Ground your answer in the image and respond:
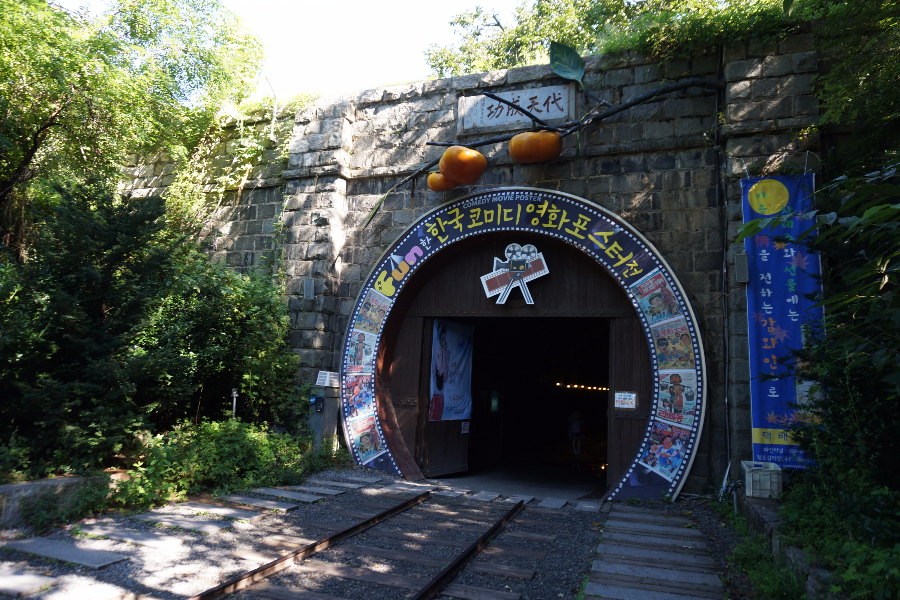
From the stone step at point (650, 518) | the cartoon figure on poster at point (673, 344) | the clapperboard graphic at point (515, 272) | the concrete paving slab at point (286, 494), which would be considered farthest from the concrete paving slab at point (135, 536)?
the cartoon figure on poster at point (673, 344)

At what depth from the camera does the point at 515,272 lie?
312 inches

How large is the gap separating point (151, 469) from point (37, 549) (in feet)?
4.90

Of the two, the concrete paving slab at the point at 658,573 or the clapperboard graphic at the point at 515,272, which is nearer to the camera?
the concrete paving slab at the point at 658,573

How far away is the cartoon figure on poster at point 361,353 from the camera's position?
27.3 ft

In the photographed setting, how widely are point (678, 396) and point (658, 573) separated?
2.63 meters

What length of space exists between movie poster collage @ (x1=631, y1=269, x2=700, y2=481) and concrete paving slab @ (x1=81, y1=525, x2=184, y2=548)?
4870 millimetres

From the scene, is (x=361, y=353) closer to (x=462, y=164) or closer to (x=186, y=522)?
(x=462, y=164)

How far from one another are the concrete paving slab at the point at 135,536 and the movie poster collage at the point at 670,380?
487cm

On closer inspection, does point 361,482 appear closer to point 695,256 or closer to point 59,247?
point 59,247

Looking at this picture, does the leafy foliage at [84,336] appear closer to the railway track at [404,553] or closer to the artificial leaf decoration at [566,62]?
the railway track at [404,553]

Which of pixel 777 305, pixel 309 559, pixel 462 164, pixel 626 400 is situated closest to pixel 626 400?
pixel 626 400

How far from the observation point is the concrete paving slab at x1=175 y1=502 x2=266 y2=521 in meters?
5.47

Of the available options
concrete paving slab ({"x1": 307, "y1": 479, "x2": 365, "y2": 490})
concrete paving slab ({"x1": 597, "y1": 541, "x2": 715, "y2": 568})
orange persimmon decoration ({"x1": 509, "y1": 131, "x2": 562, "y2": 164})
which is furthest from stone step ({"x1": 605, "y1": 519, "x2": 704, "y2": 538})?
orange persimmon decoration ({"x1": 509, "y1": 131, "x2": 562, "y2": 164})

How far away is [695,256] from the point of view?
6.87 meters
